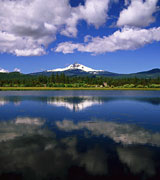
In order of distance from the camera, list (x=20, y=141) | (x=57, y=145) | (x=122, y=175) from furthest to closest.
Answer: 1. (x=20, y=141)
2. (x=57, y=145)
3. (x=122, y=175)

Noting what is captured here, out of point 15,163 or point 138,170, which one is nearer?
point 138,170

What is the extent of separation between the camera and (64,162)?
1293 centimetres

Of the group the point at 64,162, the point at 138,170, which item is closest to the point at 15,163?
the point at 64,162

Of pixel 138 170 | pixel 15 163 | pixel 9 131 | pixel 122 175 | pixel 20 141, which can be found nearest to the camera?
pixel 122 175

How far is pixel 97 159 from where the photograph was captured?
532 inches

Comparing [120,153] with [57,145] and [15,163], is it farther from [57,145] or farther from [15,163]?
[15,163]

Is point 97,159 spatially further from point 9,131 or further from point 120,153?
point 9,131

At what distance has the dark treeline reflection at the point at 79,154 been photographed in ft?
37.8

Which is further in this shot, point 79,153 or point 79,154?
point 79,153

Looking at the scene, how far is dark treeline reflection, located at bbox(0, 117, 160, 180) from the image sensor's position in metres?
11.5

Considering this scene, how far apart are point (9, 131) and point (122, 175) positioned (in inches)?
586

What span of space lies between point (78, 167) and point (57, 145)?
452 cm

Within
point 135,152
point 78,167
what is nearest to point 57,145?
point 78,167

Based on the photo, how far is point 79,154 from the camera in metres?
14.3
